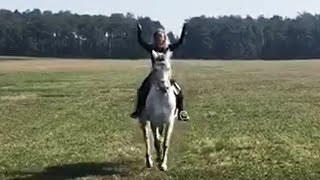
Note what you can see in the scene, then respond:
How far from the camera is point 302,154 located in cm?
1536

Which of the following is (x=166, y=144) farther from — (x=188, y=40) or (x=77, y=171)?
(x=188, y=40)

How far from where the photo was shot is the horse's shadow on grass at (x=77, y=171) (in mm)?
12828

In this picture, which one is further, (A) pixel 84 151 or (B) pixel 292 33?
(B) pixel 292 33

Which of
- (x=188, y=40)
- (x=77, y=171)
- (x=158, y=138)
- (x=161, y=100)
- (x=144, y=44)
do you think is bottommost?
(x=188, y=40)

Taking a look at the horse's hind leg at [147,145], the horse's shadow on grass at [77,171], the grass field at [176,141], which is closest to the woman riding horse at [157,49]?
the horse's hind leg at [147,145]

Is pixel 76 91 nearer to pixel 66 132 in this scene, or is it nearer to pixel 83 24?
pixel 66 132

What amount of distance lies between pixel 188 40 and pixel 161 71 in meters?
121

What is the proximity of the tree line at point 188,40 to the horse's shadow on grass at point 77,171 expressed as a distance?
114928mm

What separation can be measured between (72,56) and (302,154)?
409 ft

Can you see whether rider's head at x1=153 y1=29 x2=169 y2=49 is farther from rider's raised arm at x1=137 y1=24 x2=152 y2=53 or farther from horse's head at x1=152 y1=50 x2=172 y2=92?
horse's head at x1=152 y1=50 x2=172 y2=92

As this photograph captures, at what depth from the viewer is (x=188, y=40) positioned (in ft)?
436

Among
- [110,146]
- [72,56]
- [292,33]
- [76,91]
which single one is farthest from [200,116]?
[292,33]

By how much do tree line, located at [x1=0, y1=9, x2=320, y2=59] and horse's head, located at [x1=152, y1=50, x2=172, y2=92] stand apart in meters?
117

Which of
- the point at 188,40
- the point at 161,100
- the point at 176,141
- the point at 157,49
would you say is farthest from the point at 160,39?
the point at 188,40
